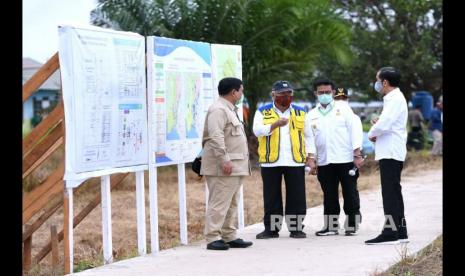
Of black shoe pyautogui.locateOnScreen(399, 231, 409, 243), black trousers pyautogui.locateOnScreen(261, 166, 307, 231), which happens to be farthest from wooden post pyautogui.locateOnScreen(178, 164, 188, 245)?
black shoe pyautogui.locateOnScreen(399, 231, 409, 243)

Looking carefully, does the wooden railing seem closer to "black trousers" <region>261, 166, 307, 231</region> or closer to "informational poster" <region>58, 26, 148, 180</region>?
"informational poster" <region>58, 26, 148, 180</region>

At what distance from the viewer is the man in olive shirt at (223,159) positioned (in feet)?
28.3

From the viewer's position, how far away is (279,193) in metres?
9.76

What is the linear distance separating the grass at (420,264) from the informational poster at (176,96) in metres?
2.73

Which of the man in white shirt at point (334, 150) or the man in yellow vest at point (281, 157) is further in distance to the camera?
the man in white shirt at point (334, 150)

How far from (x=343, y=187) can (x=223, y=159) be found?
6.19ft

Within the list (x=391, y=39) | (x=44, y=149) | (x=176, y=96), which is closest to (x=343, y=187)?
(x=176, y=96)

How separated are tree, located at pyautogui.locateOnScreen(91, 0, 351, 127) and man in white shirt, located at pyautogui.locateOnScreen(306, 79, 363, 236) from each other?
29.2 ft

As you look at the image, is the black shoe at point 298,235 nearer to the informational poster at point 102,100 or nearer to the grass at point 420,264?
the grass at point 420,264

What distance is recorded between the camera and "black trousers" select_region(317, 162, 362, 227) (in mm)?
9711

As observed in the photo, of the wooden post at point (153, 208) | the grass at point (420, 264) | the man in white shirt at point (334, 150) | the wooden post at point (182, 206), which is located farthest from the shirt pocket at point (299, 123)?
the grass at point (420, 264)
